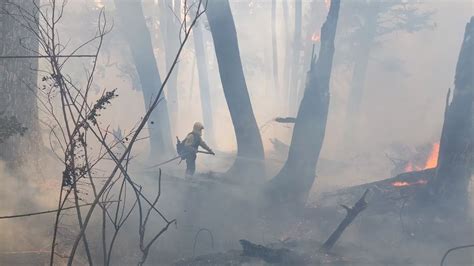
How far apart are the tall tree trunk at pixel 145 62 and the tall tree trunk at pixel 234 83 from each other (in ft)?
13.6

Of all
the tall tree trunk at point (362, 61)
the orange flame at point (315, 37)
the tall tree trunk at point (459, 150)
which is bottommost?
the tall tree trunk at point (459, 150)

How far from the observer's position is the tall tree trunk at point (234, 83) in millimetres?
12508

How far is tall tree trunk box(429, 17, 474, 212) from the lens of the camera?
959 centimetres

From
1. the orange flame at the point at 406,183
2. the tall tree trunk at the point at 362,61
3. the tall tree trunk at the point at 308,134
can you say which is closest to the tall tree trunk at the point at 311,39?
the tall tree trunk at the point at 362,61

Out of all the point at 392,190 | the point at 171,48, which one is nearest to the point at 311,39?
the point at 171,48

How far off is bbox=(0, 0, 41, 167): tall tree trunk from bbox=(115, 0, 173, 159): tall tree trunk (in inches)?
286

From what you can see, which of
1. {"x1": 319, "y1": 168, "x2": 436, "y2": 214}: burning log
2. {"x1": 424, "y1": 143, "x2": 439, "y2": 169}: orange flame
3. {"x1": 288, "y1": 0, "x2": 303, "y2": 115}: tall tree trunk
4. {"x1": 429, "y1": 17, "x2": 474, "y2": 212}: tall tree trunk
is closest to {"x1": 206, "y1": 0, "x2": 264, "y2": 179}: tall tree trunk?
{"x1": 319, "y1": 168, "x2": 436, "y2": 214}: burning log

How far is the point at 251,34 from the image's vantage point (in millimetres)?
40938

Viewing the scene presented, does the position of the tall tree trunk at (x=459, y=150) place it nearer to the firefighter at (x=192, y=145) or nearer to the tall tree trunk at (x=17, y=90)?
the firefighter at (x=192, y=145)

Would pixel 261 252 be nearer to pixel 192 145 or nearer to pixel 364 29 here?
pixel 192 145

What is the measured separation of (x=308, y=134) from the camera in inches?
438

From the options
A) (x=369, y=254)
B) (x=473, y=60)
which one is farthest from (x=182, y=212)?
(x=473, y=60)

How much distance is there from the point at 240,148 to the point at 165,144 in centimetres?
557

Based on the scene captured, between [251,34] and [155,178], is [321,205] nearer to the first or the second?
[155,178]
